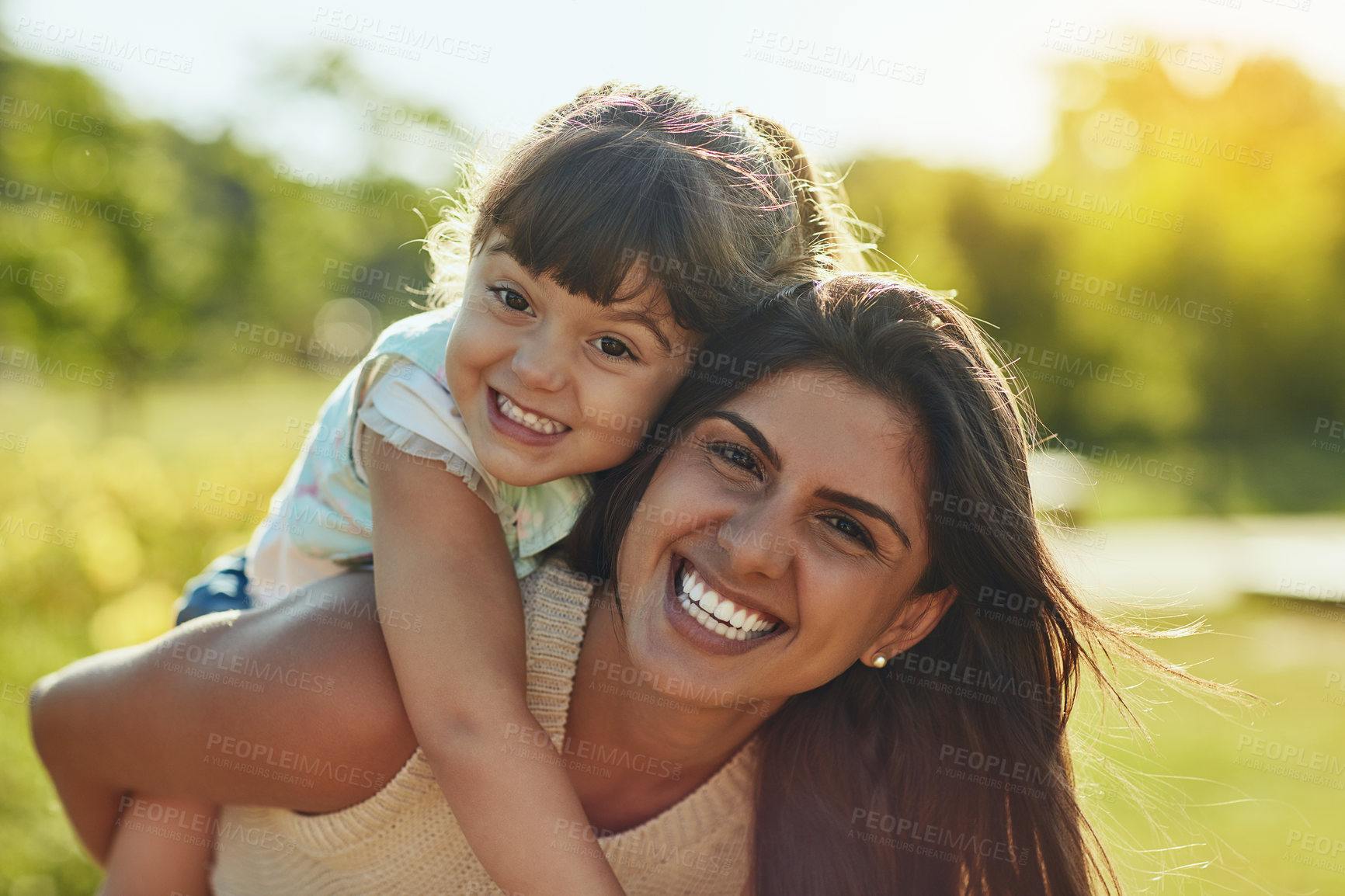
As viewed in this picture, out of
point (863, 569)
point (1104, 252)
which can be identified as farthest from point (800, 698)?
point (1104, 252)

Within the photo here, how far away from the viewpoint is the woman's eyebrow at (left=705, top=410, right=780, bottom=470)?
2.13 m

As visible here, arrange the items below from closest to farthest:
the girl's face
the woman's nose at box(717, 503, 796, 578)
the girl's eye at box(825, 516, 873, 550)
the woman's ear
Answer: the woman's nose at box(717, 503, 796, 578), the girl's eye at box(825, 516, 873, 550), the girl's face, the woman's ear

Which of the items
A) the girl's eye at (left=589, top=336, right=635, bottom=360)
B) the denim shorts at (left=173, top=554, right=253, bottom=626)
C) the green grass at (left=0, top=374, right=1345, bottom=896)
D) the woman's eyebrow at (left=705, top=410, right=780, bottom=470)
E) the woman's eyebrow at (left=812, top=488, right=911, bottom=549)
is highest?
the girl's eye at (left=589, top=336, right=635, bottom=360)

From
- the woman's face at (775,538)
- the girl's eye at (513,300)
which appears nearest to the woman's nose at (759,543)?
the woman's face at (775,538)

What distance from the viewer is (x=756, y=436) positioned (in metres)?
2.14

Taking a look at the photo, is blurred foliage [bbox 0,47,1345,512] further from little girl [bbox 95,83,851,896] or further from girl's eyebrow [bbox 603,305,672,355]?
girl's eyebrow [bbox 603,305,672,355]

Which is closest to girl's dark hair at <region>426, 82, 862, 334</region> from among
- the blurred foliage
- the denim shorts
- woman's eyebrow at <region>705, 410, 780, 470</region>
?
woman's eyebrow at <region>705, 410, 780, 470</region>

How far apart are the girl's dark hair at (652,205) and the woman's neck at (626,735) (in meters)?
0.81

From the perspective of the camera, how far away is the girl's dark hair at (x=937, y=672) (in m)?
2.24

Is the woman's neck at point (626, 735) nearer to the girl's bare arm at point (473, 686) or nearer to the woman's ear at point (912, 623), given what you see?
the girl's bare arm at point (473, 686)

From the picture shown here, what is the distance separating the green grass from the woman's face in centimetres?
95

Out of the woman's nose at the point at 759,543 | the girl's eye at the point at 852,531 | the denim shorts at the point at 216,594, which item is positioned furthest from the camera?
the denim shorts at the point at 216,594

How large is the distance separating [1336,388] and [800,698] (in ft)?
69.9

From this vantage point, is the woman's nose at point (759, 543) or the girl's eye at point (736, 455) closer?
the woman's nose at point (759, 543)
